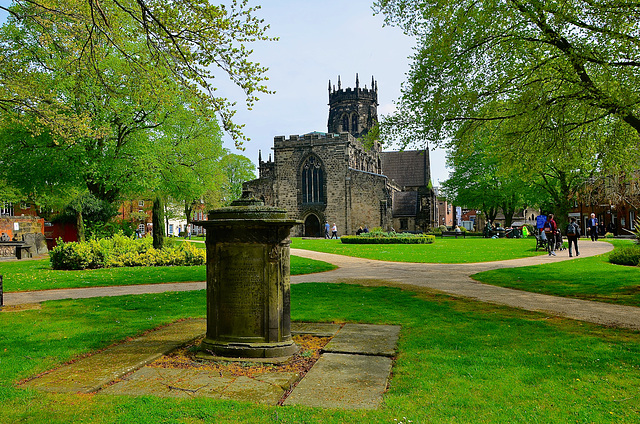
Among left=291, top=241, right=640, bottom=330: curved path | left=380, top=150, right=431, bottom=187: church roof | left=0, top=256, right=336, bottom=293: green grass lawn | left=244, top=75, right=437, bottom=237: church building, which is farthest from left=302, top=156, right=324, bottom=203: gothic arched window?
left=0, top=256, right=336, bottom=293: green grass lawn

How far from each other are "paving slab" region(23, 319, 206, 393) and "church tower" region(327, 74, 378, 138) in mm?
63911

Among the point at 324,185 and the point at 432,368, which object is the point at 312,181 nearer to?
the point at 324,185

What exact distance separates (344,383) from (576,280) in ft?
35.9

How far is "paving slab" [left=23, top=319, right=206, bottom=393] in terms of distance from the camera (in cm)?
452

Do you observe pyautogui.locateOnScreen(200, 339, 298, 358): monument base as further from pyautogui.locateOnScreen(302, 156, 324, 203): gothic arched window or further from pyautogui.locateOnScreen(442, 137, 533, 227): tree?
pyautogui.locateOnScreen(302, 156, 324, 203): gothic arched window

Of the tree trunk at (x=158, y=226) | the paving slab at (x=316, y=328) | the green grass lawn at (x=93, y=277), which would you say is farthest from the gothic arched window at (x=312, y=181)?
the paving slab at (x=316, y=328)

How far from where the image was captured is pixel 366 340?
6207 millimetres

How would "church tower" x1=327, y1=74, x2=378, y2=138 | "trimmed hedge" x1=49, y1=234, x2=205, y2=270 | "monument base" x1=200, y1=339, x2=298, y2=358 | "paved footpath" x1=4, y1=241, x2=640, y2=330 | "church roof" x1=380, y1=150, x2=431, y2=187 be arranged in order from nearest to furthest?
"monument base" x1=200, y1=339, x2=298, y2=358 < "paved footpath" x1=4, y1=241, x2=640, y2=330 < "trimmed hedge" x1=49, y1=234, x2=205, y2=270 < "church tower" x1=327, y1=74, x2=378, y2=138 < "church roof" x1=380, y1=150, x2=431, y2=187

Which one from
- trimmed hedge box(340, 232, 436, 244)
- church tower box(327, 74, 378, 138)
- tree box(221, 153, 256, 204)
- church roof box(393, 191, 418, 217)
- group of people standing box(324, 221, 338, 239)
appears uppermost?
church tower box(327, 74, 378, 138)

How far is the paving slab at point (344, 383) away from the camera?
401 cm

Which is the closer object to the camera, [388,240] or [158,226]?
[158,226]

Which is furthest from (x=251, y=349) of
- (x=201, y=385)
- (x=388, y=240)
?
(x=388, y=240)

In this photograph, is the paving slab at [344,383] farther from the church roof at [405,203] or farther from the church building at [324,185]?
the church roof at [405,203]

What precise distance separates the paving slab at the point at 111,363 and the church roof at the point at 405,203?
188 ft
